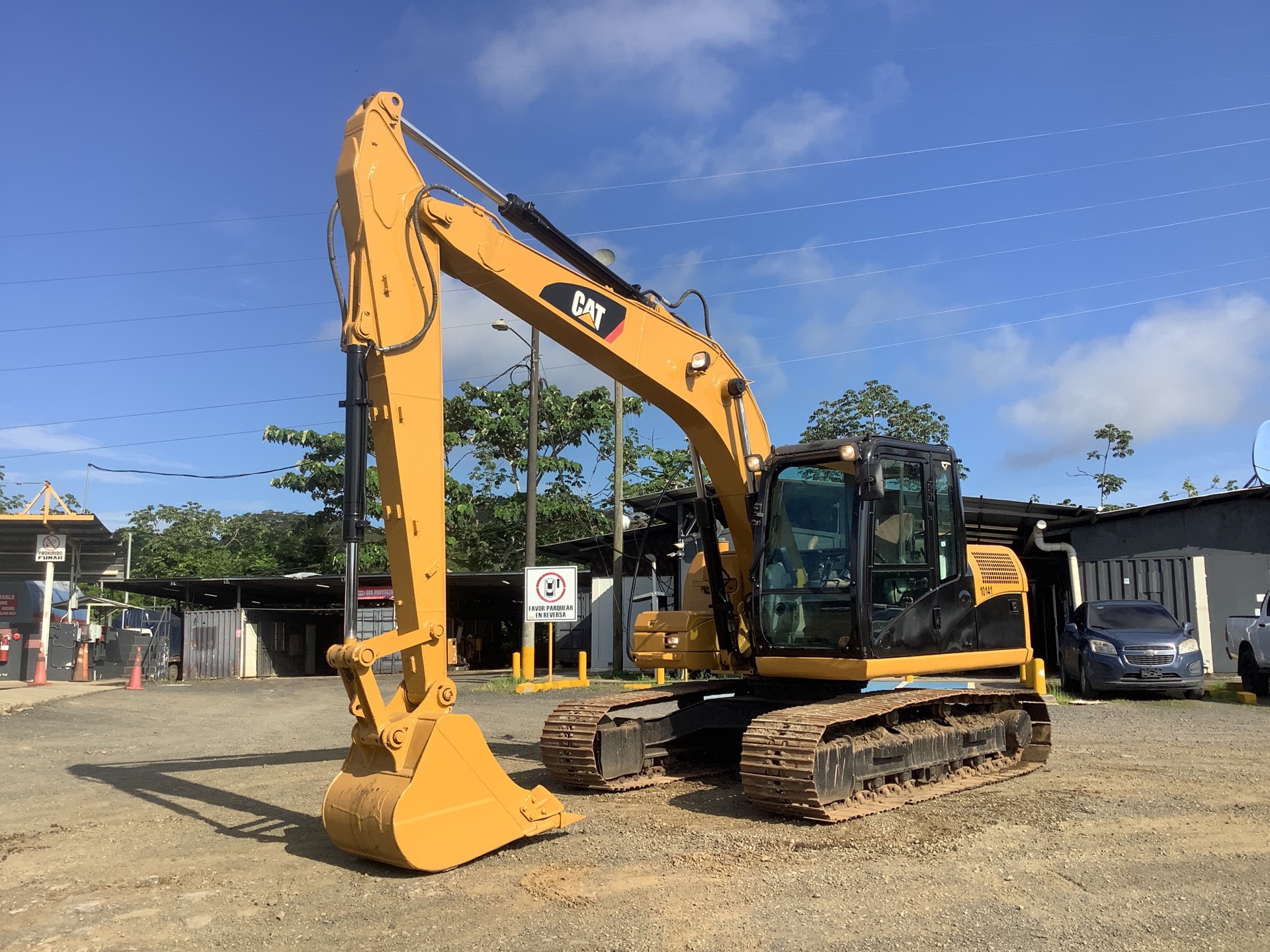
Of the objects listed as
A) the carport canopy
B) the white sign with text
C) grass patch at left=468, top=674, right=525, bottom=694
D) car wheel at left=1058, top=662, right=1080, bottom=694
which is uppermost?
the carport canopy

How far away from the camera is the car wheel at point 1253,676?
616 inches

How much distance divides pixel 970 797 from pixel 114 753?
9174 millimetres

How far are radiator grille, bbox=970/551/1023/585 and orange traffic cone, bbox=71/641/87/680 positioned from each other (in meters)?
24.7

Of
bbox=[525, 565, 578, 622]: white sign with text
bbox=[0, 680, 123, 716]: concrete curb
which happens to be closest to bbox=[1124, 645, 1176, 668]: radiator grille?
bbox=[525, 565, 578, 622]: white sign with text

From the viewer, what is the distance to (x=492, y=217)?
23.1ft

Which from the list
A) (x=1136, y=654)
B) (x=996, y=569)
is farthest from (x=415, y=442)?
(x=1136, y=654)

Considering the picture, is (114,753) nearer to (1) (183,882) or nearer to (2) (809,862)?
(1) (183,882)

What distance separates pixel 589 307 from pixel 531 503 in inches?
569

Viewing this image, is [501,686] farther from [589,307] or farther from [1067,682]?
[589,307]

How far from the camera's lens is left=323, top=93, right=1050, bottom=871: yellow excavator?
5.86 m

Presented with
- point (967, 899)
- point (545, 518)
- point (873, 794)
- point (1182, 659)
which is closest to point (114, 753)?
point (873, 794)

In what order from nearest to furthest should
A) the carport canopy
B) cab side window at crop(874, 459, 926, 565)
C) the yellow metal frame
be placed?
the yellow metal frame
cab side window at crop(874, 459, 926, 565)
the carport canopy

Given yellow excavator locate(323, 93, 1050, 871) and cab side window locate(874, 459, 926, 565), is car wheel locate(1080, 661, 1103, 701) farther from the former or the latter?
cab side window locate(874, 459, 926, 565)

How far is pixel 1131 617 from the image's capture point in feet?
53.6
